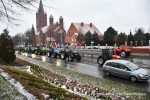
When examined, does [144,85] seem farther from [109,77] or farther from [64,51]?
[64,51]

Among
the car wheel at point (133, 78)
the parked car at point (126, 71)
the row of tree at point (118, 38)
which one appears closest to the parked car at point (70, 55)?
the parked car at point (126, 71)

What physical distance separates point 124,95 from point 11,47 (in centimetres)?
1819

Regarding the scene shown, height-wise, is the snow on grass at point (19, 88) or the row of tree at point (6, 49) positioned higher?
the row of tree at point (6, 49)

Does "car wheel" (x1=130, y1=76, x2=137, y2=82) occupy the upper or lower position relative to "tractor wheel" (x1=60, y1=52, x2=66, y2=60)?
lower

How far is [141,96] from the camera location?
1680cm

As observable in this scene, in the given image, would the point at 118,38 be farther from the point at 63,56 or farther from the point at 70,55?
the point at 70,55

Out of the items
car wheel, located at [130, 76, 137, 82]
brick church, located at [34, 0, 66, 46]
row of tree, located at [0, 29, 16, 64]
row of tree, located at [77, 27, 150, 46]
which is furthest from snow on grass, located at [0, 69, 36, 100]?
brick church, located at [34, 0, 66, 46]

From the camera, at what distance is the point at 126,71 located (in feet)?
78.2

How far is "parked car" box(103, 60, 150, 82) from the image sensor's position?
22.9 metres

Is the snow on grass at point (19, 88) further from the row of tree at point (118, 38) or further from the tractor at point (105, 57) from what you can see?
the row of tree at point (118, 38)

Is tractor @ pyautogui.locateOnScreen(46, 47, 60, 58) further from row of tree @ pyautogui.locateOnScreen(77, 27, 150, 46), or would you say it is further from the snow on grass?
the snow on grass

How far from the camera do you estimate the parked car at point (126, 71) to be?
22891 millimetres

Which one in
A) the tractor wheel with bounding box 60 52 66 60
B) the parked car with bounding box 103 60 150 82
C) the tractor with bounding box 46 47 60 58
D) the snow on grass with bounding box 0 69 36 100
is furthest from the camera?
the tractor with bounding box 46 47 60 58

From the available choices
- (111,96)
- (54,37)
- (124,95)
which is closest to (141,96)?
(124,95)
